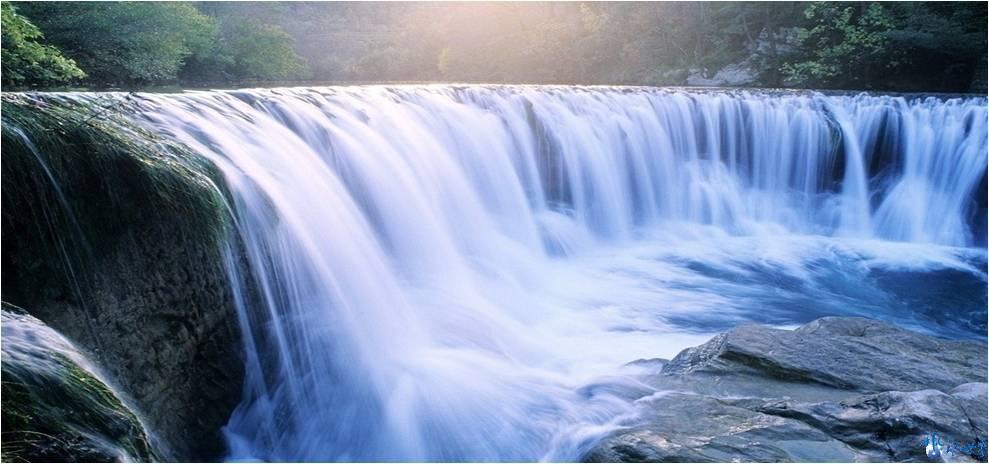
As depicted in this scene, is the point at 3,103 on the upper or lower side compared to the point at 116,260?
upper

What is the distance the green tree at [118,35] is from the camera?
1588 cm

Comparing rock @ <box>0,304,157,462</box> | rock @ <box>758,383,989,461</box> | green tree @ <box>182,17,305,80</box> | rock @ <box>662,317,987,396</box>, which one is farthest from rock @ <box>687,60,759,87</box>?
rock @ <box>0,304,157,462</box>

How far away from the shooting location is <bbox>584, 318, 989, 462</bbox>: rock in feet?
11.6

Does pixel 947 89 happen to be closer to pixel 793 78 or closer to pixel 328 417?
pixel 793 78

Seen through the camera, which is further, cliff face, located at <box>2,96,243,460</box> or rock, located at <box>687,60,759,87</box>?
rock, located at <box>687,60,759,87</box>

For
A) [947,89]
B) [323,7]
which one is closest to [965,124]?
[947,89]

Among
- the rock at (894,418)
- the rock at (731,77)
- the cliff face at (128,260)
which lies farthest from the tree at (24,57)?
the rock at (731,77)

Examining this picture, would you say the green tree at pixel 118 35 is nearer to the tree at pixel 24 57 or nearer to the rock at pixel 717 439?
the tree at pixel 24 57

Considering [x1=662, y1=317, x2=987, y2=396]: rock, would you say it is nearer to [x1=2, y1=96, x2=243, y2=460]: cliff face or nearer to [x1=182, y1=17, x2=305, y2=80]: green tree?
[x1=2, y1=96, x2=243, y2=460]: cliff face

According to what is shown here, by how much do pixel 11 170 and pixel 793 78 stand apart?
2119cm

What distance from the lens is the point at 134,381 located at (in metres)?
3.57

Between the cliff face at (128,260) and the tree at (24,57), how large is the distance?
9395 millimetres

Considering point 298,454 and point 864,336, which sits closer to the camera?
point 298,454

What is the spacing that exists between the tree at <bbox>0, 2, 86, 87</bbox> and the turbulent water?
6051 mm
